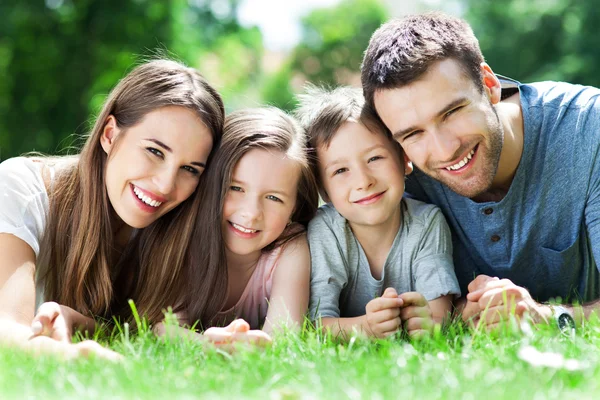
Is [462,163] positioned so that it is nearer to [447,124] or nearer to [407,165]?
[447,124]

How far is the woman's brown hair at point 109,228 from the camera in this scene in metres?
3.50

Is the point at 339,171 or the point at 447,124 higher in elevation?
the point at 447,124

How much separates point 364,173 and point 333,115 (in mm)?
377

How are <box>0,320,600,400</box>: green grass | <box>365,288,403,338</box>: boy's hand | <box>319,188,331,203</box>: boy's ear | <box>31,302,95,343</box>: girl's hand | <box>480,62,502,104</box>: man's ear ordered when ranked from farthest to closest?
<box>319,188,331,203</box>: boy's ear → <box>480,62,502,104</box>: man's ear → <box>365,288,403,338</box>: boy's hand → <box>31,302,95,343</box>: girl's hand → <box>0,320,600,400</box>: green grass

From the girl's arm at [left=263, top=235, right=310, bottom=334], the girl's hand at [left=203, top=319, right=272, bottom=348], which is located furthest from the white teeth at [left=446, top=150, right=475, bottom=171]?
the girl's hand at [left=203, top=319, right=272, bottom=348]

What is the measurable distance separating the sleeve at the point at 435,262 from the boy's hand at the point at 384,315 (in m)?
0.55

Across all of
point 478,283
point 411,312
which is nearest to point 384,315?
point 411,312

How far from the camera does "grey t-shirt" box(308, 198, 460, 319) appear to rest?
362 cm

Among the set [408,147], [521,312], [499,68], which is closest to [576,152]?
[408,147]

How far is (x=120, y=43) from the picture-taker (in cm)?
1700

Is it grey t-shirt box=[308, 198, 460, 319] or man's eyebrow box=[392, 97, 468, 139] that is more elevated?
man's eyebrow box=[392, 97, 468, 139]

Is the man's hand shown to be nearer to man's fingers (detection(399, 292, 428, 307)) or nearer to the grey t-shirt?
man's fingers (detection(399, 292, 428, 307))

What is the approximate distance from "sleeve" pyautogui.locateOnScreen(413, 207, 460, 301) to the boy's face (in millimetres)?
284

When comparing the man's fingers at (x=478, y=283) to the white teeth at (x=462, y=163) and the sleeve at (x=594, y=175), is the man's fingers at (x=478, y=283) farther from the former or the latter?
the sleeve at (x=594, y=175)
